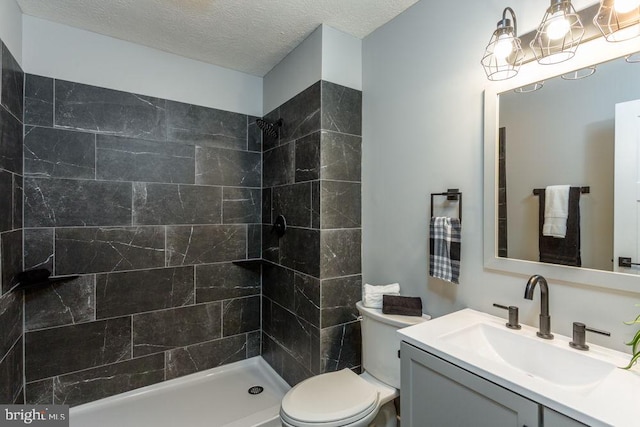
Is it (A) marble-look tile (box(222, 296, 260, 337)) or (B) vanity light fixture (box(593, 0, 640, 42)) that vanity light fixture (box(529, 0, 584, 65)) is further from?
(A) marble-look tile (box(222, 296, 260, 337))

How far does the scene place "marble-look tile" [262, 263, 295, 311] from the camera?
2.14 m

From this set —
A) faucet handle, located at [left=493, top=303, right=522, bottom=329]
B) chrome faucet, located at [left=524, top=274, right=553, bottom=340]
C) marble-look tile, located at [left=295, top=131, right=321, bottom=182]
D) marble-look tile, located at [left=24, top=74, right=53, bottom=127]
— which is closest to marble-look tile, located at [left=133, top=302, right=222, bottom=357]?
marble-look tile, located at [left=295, top=131, right=321, bottom=182]

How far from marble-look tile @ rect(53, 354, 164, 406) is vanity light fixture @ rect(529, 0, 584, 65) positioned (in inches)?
113

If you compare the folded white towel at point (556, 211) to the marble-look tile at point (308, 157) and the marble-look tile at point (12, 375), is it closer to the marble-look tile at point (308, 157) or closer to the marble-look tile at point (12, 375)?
the marble-look tile at point (308, 157)

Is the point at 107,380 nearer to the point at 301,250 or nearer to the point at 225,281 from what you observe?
the point at 225,281

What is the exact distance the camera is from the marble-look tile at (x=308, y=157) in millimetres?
1875

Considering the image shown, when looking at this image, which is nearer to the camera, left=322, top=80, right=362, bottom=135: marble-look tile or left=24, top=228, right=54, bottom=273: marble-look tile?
left=24, top=228, right=54, bottom=273: marble-look tile

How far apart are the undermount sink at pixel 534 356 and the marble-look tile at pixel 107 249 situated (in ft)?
6.57

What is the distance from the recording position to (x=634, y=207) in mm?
958

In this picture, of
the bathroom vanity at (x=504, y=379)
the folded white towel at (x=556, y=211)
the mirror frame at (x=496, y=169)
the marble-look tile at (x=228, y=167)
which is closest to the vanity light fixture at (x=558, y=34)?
the mirror frame at (x=496, y=169)

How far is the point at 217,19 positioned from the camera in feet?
5.90

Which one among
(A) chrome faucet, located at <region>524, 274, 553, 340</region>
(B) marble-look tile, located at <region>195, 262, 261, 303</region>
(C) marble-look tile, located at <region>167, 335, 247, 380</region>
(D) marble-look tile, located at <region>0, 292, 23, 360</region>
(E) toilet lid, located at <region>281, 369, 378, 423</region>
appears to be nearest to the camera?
(A) chrome faucet, located at <region>524, 274, 553, 340</region>

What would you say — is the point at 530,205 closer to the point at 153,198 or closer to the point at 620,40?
the point at 620,40

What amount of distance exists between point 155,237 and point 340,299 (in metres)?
1.43
